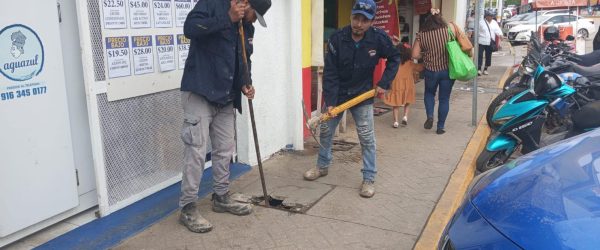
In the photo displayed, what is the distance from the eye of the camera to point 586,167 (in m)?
2.32

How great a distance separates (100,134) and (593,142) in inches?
126

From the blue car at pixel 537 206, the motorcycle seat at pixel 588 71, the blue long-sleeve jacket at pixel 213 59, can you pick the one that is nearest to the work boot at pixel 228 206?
the blue long-sleeve jacket at pixel 213 59

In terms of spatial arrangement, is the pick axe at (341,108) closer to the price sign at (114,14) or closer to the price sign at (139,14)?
the price sign at (139,14)

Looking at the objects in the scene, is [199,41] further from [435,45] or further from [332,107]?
[435,45]

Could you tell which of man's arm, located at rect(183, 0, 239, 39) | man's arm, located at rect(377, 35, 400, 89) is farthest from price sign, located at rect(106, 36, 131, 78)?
man's arm, located at rect(377, 35, 400, 89)

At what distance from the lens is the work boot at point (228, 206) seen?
4.04 m

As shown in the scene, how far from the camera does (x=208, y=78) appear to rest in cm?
358

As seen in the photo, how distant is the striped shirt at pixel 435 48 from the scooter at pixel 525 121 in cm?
149

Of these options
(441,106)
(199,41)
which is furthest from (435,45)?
(199,41)

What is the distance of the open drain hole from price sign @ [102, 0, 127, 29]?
1.77 metres

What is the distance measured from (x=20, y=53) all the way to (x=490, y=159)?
441 centimetres

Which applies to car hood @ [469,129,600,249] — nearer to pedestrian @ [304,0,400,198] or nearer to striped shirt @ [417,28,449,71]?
pedestrian @ [304,0,400,198]

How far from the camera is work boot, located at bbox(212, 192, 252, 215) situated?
4035 mm

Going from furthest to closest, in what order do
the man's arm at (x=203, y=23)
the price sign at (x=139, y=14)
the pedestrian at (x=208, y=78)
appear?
the price sign at (x=139, y=14)
the pedestrian at (x=208, y=78)
the man's arm at (x=203, y=23)
